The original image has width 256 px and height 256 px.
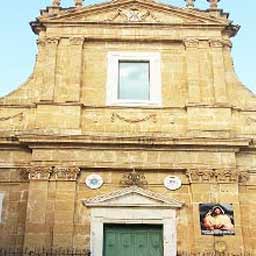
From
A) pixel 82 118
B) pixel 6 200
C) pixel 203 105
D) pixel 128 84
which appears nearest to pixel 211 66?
pixel 203 105

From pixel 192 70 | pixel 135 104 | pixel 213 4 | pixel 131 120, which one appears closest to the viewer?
pixel 131 120

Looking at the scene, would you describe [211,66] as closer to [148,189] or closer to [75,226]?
[148,189]

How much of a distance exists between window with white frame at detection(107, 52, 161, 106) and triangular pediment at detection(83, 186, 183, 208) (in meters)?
2.56

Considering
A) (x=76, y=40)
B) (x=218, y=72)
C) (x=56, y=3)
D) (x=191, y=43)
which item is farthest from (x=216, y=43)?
(x=56, y=3)

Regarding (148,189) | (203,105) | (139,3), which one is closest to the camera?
(148,189)

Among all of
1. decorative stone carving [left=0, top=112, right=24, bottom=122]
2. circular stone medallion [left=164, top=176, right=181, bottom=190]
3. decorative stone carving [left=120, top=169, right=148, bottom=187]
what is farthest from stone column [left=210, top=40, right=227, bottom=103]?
decorative stone carving [left=0, top=112, right=24, bottom=122]

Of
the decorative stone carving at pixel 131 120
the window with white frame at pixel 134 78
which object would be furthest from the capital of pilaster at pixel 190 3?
the decorative stone carving at pixel 131 120

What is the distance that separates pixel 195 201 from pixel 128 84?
3.88 metres

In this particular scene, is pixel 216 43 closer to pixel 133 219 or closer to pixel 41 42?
pixel 41 42

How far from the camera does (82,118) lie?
1448 cm

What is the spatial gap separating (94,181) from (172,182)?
6.24 feet

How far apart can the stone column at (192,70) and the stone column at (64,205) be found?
3665mm

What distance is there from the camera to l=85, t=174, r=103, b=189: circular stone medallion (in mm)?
13672

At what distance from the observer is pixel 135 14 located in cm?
1631
